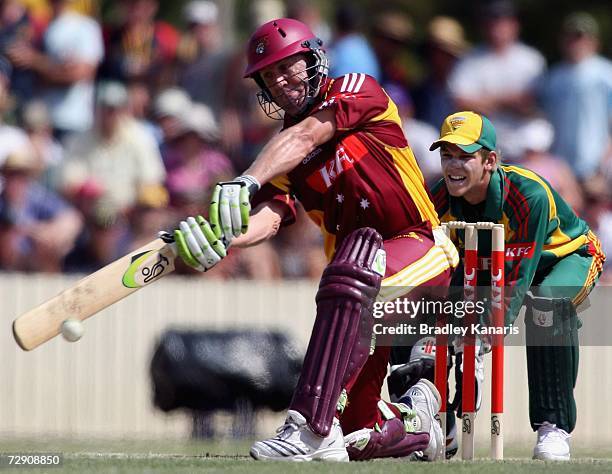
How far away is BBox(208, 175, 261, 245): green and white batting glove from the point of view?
573 cm

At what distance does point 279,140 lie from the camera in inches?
239

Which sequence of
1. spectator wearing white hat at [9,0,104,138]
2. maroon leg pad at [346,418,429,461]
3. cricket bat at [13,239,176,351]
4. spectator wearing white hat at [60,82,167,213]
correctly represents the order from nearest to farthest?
cricket bat at [13,239,176,351]
maroon leg pad at [346,418,429,461]
spectator wearing white hat at [60,82,167,213]
spectator wearing white hat at [9,0,104,138]

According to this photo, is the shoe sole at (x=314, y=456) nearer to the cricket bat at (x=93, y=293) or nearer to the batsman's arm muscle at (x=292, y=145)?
the cricket bat at (x=93, y=293)

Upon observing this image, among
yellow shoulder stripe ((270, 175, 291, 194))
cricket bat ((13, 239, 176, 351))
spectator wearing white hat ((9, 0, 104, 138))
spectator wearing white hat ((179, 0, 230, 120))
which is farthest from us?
spectator wearing white hat ((179, 0, 230, 120))

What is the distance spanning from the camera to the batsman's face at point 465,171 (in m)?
6.94

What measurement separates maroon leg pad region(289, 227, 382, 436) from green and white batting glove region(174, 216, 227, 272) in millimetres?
484

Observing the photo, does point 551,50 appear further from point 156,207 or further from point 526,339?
point 526,339

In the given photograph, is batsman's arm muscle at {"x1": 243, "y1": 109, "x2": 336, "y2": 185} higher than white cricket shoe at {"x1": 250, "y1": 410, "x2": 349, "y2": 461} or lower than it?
higher

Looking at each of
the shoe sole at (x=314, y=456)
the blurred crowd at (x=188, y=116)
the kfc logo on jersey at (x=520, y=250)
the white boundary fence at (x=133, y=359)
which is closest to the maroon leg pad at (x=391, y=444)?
the shoe sole at (x=314, y=456)

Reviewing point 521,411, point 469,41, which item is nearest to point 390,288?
point 521,411

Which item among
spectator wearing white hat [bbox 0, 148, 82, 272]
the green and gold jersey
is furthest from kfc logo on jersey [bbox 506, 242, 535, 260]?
spectator wearing white hat [bbox 0, 148, 82, 272]

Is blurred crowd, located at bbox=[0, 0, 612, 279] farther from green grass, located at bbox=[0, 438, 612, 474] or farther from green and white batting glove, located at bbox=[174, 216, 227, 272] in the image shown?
green and white batting glove, located at bbox=[174, 216, 227, 272]

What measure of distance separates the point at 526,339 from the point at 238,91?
5.59m

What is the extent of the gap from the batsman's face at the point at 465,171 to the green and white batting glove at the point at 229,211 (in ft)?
5.01
